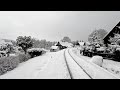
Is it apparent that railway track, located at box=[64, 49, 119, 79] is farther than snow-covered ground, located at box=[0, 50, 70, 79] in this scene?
No

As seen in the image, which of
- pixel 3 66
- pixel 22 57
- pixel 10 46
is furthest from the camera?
pixel 10 46

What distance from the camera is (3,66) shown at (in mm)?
11883

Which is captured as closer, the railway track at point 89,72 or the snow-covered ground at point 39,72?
the railway track at point 89,72
